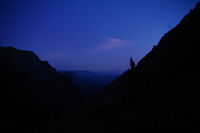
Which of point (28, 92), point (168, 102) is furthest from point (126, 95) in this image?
point (28, 92)

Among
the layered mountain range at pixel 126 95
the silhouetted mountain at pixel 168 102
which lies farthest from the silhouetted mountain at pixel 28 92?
Answer: the silhouetted mountain at pixel 168 102

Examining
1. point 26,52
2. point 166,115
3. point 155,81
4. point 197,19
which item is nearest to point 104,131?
point 166,115

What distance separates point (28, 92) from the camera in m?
34.8

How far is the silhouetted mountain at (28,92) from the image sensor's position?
26.1 metres

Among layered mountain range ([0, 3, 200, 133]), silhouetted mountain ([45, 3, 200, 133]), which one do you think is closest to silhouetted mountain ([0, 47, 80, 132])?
layered mountain range ([0, 3, 200, 133])

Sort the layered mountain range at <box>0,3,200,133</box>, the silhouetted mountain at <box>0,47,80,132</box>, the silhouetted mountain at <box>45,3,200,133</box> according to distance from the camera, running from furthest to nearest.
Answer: the silhouetted mountain at <box>0,47,80,132</box> < the layered mountain range at <box>0,3,200,133</box> < the silhouetted mountain at <box>45,3,200,133</box>

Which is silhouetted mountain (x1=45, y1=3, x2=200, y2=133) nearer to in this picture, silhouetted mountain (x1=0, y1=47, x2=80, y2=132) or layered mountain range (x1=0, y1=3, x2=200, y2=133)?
layered mountain range (x1=0, y1=3, x2=200, y2=133)

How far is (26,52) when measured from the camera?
53656 millimetres

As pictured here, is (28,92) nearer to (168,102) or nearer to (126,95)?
(126,95)

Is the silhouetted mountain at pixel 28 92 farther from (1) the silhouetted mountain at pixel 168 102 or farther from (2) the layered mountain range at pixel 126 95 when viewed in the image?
(1) the silhouetted mountain at pixel 168 102

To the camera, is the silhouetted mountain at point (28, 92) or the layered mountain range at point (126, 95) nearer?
the layered mountain range at point (126, 95)

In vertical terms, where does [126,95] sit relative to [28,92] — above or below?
above

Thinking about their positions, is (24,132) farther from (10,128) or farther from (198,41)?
(198,41)

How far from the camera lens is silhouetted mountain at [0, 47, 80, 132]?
26141mm
